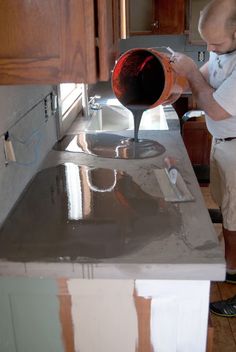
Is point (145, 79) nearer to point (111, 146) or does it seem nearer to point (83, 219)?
point (111, 146)

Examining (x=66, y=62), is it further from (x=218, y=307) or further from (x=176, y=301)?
(x=218, y=307)

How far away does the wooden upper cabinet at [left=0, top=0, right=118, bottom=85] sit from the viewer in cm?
91

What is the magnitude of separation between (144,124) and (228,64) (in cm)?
104

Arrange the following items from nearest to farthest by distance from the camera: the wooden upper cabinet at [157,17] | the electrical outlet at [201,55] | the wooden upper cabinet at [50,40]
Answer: the wooden upper cabinet at [50,40] < the wooden upper cabinet at [157,17] < the electrical outlet at [201,55]

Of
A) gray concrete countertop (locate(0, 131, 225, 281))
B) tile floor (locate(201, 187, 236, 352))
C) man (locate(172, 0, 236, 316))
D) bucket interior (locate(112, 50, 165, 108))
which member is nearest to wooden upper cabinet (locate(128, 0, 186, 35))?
man (locate(172, 0, 236, 316))

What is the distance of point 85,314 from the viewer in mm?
1072

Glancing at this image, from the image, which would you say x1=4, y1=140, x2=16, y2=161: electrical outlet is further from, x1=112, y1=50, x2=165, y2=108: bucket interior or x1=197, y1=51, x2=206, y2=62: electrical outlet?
x1=197, y1=51, x2=206, y2=62: electrical outlet

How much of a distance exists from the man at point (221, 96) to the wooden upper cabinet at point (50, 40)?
856mm

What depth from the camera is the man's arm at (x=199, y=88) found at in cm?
177

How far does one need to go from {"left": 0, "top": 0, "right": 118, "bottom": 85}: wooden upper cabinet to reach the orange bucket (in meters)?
0.68

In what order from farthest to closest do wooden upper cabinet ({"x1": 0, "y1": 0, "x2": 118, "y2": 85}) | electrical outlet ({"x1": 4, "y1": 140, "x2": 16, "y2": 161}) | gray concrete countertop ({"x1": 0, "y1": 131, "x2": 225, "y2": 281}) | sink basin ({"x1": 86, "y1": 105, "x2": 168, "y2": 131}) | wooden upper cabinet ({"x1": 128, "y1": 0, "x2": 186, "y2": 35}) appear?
wooden upper cabinet ({"x1": 128, "y1": 0, "x2": 186, "y2": 35}), sink basin ({"x1": 86, "y1": 105, "x2": 168, "y2": 131}), electrical outlet ({"x1": 4, "y1": 140, "x2": 16, "y2": 161}), gray concrete countertop ({"x1": 0, "y1": 131, "x2": 225, "y2": 281}), wooden upper cabinet ({"x1": 0, "y1": 0, "x2": 118, "y2": 85})

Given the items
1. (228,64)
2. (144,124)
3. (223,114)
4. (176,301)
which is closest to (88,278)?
(176,301)

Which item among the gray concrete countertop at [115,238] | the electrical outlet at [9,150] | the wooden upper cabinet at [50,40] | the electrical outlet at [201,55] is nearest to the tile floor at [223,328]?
the gray concrete countertop at [115,238]

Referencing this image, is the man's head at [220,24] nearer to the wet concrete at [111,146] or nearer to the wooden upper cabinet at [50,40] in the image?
the wet concrete at [111,146]
